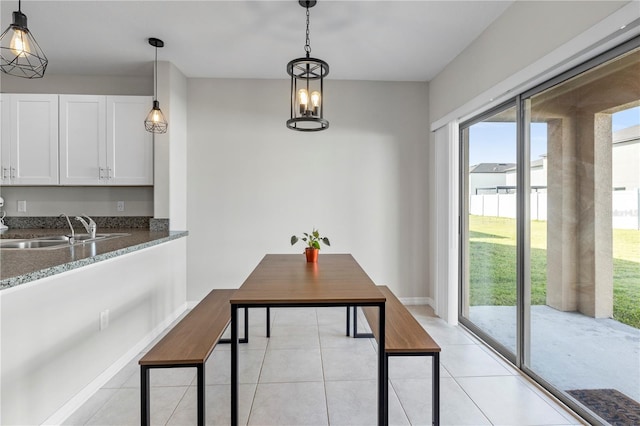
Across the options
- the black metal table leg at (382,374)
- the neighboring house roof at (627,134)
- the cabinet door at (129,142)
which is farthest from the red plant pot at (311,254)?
the cabinet door at (129,142)

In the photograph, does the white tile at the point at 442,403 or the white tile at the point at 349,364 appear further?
the white tile at the point at 349,364

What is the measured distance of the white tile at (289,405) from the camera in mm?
1878

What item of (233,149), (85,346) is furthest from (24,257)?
(233,149)

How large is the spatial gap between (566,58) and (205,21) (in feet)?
8.24

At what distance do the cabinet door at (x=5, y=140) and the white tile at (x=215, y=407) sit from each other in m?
2.90

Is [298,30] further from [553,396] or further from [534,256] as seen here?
[553,396]

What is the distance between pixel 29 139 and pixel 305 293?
11.2ft

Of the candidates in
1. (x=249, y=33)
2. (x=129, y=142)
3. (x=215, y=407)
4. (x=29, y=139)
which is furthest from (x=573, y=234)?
(x=29, y=139)

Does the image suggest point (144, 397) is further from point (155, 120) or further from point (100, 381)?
point (155, 120)

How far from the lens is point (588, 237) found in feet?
6.17

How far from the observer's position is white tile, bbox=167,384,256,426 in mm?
1875

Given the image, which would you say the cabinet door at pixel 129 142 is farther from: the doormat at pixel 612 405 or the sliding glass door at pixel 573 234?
the doormat at pixel 612 405

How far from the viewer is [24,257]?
1.81m

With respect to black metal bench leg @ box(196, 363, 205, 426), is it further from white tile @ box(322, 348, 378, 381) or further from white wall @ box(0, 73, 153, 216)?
white wall @ box(0, 73, 153, 216)
